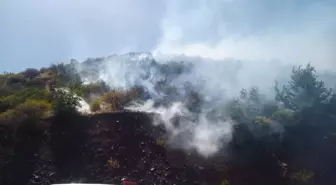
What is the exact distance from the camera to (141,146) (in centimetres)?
1592

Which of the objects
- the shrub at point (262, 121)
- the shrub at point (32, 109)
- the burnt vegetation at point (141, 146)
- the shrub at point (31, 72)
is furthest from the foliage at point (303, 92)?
the shrub at point (31, 72)

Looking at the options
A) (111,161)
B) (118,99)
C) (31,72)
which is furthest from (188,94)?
(31,72)

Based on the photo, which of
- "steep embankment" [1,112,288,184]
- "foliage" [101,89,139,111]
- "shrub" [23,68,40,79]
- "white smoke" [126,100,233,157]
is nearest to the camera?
"steep embankment" [1,112,288,184]

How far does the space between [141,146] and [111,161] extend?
159cm

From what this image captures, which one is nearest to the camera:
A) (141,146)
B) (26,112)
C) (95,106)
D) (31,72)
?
(141,146)

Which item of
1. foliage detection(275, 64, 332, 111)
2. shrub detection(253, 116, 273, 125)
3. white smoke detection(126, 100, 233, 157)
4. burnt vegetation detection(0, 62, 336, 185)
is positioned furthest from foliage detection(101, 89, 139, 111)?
foliage detection(275, 64, 332, 111)

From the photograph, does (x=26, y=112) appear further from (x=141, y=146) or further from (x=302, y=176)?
(x=302, y=176)

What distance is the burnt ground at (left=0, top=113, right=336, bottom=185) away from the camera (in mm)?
14211

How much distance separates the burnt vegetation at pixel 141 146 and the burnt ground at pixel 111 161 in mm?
35

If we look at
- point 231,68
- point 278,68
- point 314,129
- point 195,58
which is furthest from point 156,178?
point 195,58

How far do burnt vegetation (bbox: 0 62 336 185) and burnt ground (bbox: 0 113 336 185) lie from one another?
0.03 metres

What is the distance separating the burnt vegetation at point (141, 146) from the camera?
1448cm

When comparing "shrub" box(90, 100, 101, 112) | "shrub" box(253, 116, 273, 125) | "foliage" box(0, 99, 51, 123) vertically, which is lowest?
"shrub" box(253, 116, 273, 125)

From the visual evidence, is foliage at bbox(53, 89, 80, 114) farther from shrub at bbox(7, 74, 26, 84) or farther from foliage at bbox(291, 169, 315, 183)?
shrub at bbox(7, 74, 26, 84)
